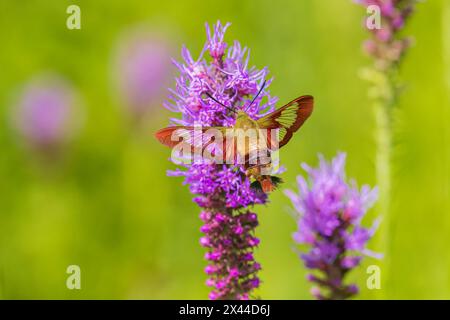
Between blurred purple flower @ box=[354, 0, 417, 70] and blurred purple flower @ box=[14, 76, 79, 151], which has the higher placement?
blurred purple flower @ box=[14, 76, 79, 151]

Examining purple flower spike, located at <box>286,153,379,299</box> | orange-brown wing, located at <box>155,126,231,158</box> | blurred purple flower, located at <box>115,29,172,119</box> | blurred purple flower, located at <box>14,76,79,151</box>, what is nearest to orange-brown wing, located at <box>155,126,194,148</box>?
orange-brown wing, located at <box>155,126,231,158</box>

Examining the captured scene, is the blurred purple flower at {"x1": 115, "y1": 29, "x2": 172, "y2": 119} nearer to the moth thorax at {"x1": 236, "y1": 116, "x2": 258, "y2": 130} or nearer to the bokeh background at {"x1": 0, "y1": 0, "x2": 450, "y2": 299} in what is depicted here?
the bokeh background at {"x1": 0, "y1": 0, "x2": 450, "y2": 299}

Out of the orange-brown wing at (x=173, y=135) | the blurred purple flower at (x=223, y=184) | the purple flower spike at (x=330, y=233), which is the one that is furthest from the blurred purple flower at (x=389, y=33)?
the orange-brown wing at (x=173, y=135)

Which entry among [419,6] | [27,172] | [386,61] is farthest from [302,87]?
[27,172]

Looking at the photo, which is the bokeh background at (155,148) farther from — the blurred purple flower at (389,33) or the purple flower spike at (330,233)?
the purple flower spike at (330,233)

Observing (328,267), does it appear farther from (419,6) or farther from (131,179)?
(419,6)

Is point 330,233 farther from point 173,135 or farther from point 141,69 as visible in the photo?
point 141,69
